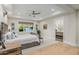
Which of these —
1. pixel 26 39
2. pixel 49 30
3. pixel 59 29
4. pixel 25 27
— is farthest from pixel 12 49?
pixel 59 29

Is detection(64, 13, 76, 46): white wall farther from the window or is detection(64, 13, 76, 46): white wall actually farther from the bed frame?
the window

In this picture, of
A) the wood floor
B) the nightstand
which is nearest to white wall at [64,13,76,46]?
the wood floor

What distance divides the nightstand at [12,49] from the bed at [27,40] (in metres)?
0.08

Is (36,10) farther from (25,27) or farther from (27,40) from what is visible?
(27,40)

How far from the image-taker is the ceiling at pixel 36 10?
1.78 meters

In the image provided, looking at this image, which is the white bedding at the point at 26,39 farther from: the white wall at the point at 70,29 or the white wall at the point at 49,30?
the white wall at the point at 70,29

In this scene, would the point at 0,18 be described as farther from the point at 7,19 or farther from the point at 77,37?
the point at 77,37

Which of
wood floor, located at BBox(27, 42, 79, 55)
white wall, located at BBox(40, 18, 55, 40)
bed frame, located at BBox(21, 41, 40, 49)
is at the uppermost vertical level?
white wall, located at BBox(40, 18, 55, 40)

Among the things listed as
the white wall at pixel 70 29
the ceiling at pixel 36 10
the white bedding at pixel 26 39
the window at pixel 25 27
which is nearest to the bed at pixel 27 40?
the white bedding at pixel 26 39

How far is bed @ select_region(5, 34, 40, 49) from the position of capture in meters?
1.81

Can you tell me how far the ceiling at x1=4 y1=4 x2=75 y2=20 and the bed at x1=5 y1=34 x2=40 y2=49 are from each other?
0.42 meters

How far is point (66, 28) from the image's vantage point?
192 centimetres
